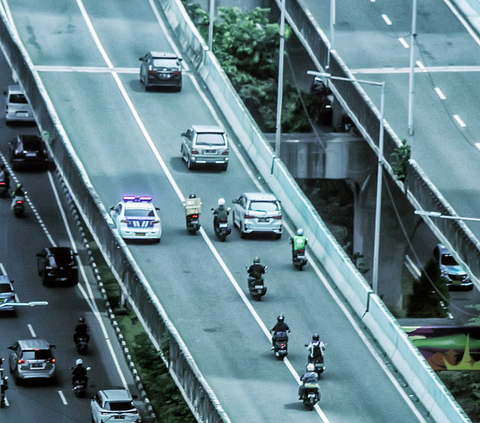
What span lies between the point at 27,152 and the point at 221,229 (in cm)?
2404

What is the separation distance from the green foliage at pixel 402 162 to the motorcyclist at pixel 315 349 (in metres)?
14.2

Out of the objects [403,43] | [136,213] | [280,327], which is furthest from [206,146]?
[280,327]

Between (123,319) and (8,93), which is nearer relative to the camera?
(123,319)

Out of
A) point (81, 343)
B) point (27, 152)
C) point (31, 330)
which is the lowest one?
point (31, 330)

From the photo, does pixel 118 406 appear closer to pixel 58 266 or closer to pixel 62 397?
pixel 62 397

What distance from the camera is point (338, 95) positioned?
6575cm

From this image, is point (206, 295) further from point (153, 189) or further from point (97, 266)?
point (97, 266)

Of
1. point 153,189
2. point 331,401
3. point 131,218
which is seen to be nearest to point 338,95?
point 153,189

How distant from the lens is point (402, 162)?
57.5 metres

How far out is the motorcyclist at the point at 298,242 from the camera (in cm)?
5244

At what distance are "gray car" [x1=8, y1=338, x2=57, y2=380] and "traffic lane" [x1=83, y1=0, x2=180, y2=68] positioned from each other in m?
22.6

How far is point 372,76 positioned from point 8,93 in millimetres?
24518

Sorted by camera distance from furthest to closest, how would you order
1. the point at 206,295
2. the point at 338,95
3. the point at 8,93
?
the point at 8,93 < the point at 338,95 < the point at 206,295

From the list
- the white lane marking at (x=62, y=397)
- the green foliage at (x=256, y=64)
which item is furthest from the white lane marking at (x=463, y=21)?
the white lane marking at (x=62, y=397)
